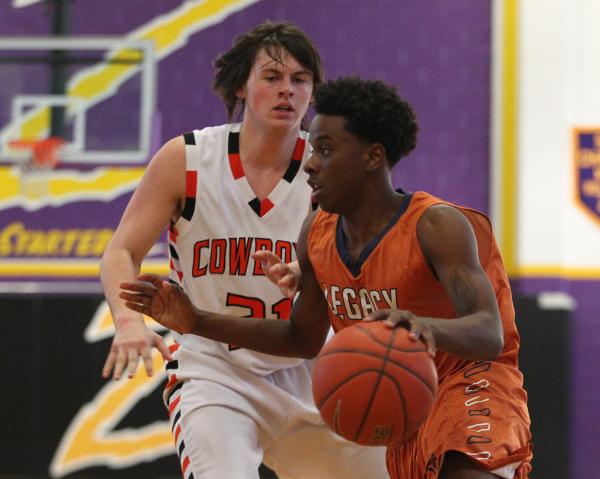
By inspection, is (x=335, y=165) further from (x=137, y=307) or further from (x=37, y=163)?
(x=37, y=163)

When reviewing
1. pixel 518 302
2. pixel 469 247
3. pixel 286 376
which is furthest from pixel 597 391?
pixel 469 247

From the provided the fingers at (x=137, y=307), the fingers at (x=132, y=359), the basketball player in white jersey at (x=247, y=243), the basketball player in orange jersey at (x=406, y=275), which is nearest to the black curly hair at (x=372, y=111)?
the basketball player in orange jersey at (x=406, y=275)

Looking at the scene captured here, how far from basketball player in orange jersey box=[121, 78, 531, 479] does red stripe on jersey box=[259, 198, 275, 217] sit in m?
0.41

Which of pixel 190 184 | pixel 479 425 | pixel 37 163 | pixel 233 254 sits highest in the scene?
pixel 37 163

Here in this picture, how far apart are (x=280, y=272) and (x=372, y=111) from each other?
60 cm

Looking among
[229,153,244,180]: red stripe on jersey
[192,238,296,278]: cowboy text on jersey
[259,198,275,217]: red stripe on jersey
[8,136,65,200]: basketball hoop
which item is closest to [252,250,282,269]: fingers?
[192,238,296,278]: cowboy text on jersey

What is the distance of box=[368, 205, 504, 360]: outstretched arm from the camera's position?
2805mm

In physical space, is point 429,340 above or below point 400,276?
below

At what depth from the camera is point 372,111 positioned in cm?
334

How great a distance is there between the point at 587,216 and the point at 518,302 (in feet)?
3.18

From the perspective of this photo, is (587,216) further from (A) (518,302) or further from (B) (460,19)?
(B) (460,19)

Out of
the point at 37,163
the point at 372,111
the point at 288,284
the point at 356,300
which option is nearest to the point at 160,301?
the point at 288,284

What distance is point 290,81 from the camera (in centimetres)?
397

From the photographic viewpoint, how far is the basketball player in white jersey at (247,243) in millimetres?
3803
